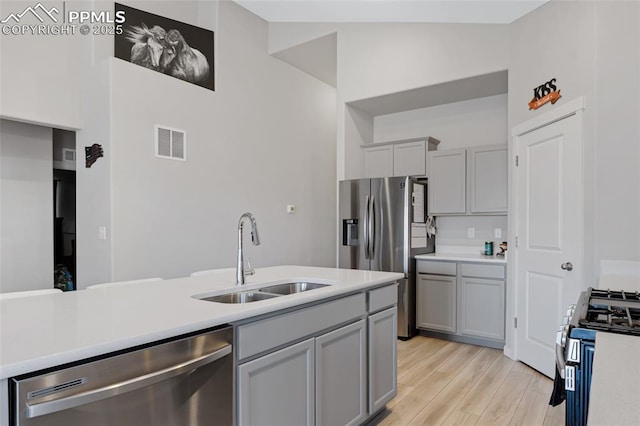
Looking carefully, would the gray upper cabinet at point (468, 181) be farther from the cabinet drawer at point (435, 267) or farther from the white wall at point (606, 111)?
the white wall at point (606, 111)

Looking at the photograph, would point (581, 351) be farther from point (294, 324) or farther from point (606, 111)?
point (606, 111)

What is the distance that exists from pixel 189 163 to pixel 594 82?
3567mm

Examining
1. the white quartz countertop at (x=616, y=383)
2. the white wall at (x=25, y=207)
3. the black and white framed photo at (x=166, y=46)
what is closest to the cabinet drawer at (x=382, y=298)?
the white quartz countertop at (x=616, y=383)

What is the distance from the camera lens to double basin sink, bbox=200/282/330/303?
6.62 feet

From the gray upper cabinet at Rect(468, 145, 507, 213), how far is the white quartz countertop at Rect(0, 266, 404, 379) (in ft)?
8.39

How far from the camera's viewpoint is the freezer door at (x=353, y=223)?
4.58 meters

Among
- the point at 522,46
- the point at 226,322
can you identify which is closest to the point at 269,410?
the point at 226,322

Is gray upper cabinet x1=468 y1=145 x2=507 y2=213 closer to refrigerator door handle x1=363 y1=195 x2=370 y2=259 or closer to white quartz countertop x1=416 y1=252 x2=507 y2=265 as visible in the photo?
white quartz countertop x1=416 y1=252 x2=507 y2=265

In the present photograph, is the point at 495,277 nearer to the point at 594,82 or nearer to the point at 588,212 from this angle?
the point at 588,212

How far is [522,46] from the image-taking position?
139 inches

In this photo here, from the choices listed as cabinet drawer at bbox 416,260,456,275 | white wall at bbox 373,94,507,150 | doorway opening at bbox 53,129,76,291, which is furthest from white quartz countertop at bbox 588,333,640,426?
doorway opening at bbox 53,129,76,291

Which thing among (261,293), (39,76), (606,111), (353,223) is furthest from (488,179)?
(39,76)

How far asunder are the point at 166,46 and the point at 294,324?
3638 millimetres

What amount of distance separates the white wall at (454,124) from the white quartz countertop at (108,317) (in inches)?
128
